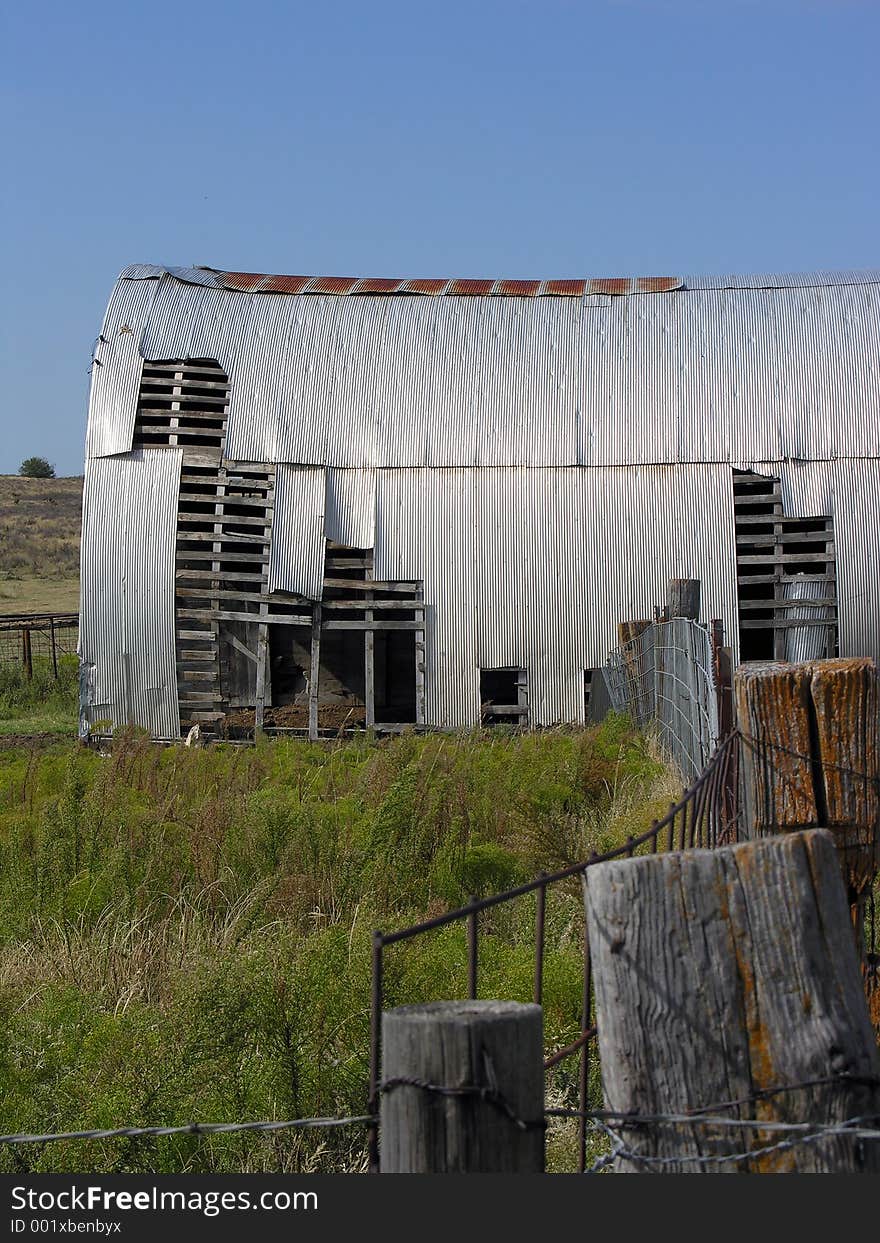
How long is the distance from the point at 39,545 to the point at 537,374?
1461 inches

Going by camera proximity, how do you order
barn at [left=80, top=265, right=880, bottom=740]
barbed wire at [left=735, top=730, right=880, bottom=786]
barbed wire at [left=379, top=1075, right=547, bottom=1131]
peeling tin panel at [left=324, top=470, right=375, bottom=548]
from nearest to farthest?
1. barbed wire at [left=379, top=1075, right=547, bottom=1131]
2. barbed wire at [left=735, top=730, right=880, bottom=786]
3. barn at [left=80, top=265, right=880, bottom=740]
4. peeling tin panel at [left=324, top=470, right=375, bottom=548]

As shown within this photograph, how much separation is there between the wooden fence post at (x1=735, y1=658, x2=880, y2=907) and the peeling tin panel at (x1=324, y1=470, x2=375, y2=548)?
18139mm

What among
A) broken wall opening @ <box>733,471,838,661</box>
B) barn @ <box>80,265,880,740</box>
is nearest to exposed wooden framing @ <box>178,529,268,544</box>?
barn @ <box>80,265,880,740</box>

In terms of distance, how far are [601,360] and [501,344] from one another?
1800 mm

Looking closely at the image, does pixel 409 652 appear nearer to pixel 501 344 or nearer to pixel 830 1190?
pixel 501 344

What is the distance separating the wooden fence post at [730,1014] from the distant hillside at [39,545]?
133ft

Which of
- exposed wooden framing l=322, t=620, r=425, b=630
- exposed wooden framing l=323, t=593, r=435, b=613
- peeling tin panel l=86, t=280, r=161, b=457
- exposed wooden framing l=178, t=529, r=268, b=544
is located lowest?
Result: exposed wooden framing l=322, t=620, r=425, b=630

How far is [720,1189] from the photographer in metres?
2.44

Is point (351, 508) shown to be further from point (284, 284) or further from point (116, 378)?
point (284, 284)

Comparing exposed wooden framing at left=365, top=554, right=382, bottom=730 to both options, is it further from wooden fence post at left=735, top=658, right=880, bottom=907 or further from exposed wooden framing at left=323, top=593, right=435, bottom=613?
wooden fence post at left=735, top=658, right=880, bottom=907

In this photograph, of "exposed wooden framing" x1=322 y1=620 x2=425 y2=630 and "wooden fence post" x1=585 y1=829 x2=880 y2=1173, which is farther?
"exposed wooden framing" x1=322 y1=620 x2=425 y2=630

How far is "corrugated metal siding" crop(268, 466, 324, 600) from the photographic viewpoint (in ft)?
69.9

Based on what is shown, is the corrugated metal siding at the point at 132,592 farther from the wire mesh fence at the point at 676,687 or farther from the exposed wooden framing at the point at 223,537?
the wire mesh fence at the point at 676,687

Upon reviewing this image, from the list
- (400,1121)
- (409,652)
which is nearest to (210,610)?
(409,652)
